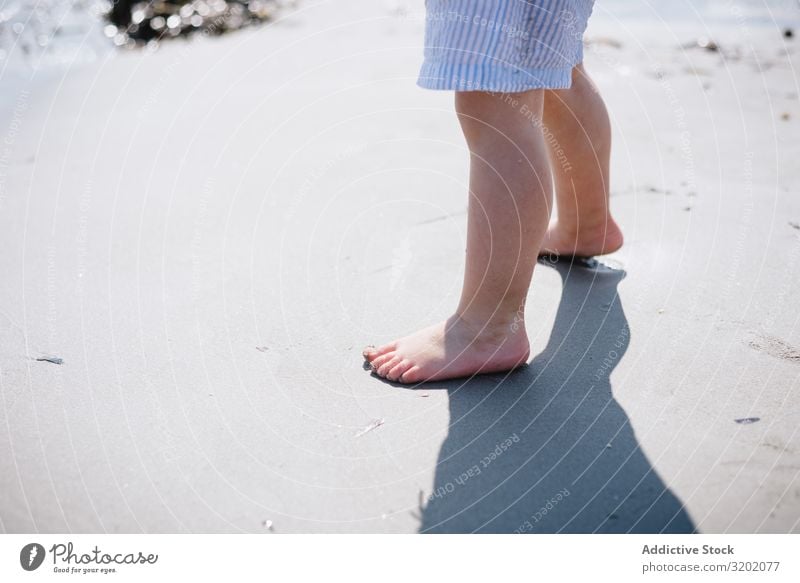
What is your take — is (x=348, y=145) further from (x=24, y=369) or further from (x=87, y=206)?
(x=24, y=369)

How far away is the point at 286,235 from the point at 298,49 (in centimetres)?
184

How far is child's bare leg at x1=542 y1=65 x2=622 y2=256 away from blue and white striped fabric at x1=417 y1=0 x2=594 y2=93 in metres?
0.32

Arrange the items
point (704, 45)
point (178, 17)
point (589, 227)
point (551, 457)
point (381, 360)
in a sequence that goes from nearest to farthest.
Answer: point (551, 457) → point (381, 360) → point (589, 227) → point (704, 45) → point (178, 17)

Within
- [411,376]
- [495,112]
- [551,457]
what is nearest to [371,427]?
[411,376]

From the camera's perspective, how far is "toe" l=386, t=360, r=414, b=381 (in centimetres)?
129

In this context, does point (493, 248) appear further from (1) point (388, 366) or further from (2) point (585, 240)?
(2) point (585, 240)

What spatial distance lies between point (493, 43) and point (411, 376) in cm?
58

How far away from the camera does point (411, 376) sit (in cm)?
129

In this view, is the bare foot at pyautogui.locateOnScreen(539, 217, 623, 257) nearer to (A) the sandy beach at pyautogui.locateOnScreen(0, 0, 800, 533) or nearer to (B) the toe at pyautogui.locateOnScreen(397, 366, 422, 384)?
(A) the sandy beach at pyautogui.locateOnScreen(0, 0, 800, 533)

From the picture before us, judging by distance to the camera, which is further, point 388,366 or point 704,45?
point 704,45

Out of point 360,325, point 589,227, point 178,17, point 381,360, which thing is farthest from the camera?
point 178,17

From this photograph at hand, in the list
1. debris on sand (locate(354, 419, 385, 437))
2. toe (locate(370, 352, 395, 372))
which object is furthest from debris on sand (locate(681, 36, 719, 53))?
debris on sand (locate(354, 419, 385, 437))

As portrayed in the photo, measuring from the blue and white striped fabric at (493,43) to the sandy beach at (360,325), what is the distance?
513mm
